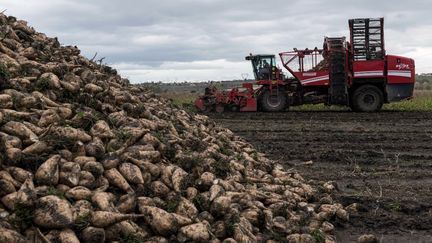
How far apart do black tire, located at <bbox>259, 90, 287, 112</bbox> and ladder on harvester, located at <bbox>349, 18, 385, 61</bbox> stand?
8.43 ft

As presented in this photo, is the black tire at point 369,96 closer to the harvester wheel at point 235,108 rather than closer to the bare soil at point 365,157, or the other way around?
the bare soil at point 365,157

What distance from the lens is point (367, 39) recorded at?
1597 centimetres

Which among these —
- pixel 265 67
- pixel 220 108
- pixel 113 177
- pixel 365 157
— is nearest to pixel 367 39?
pixel 265 67

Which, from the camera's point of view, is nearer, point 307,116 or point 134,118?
point 134,118

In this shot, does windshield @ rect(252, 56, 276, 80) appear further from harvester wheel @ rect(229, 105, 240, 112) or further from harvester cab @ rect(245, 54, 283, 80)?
harvester wheel @ rect(229, 105, 240, 112)

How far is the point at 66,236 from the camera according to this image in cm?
309

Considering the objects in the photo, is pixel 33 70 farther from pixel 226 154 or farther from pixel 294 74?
pixel 294 74

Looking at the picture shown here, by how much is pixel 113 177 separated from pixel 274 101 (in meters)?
13.3

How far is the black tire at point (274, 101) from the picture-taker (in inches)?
661

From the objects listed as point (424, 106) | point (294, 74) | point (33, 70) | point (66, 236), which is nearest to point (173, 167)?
point (66, 236)

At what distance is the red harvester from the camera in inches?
626

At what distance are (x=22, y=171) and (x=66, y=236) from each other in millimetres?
656

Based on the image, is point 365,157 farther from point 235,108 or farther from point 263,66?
point 263,66

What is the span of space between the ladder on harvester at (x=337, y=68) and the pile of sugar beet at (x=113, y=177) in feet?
34.5
